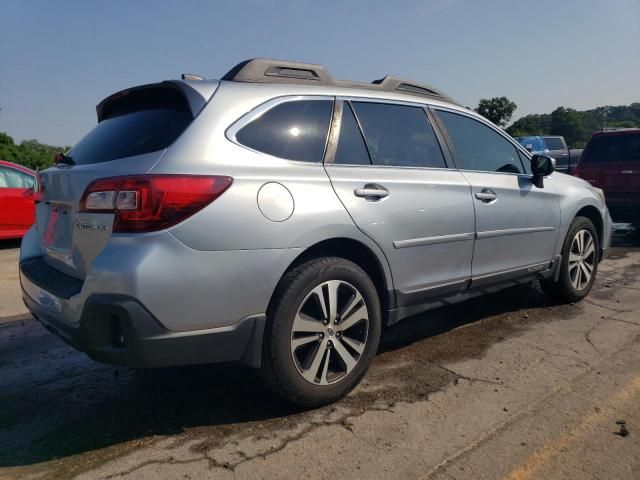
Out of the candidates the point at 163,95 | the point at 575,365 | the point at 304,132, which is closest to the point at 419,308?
the point at 575,365

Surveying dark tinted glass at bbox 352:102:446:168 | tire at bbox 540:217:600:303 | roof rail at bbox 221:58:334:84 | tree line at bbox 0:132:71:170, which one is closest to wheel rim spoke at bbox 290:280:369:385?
dark tinted glass at bbox 352:102:446:168

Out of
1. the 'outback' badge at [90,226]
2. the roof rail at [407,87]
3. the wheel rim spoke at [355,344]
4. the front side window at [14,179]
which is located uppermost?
the roof rail at [407,87]

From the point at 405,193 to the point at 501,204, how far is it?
1.11 metres

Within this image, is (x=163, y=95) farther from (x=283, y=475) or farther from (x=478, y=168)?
(x=478, y=168)

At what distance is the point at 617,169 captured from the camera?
8.77 meters

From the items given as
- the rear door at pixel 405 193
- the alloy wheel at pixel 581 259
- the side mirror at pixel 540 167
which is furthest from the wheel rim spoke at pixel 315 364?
the alloy wheel at pixel 581 259

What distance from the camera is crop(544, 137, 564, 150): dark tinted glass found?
22786 mm

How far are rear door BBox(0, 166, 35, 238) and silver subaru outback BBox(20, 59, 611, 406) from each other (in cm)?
635

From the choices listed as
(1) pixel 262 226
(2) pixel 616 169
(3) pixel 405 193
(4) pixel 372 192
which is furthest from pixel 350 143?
(2) pixel 616 169

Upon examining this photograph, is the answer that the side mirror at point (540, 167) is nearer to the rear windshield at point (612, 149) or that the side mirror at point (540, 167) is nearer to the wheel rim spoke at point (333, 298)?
the wheel rim spoke at point (333, 298)

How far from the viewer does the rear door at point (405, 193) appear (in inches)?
126

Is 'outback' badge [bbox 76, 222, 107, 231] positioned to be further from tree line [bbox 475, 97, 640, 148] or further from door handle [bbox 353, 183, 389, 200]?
tree line [bbox 475, 97, 640, 148]

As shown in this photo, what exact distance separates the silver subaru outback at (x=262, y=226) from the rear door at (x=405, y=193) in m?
0.01

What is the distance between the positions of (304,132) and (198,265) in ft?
3.41
